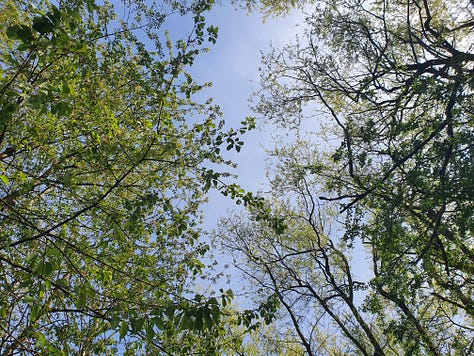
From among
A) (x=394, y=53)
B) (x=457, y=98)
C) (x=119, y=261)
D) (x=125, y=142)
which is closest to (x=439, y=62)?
(x=394, y=53)

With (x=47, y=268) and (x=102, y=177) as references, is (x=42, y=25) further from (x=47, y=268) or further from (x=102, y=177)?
(x=102, y=177)

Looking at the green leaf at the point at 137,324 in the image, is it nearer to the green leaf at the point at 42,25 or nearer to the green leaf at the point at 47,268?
the green leaf at the point at 47,268

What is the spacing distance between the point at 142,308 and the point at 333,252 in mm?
11229

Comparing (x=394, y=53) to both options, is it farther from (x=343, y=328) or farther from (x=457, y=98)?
(x=343, y=328)

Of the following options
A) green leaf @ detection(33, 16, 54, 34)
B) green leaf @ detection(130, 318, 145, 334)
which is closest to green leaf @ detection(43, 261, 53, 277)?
green leaf @ detection(130, 318, 145, 334)

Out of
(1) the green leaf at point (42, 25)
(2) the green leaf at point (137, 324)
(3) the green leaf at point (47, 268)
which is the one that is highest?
(1) the green leaf at point (42, 25)

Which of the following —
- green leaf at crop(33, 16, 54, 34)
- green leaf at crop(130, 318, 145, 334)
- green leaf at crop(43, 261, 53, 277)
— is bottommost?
green leaf at crop(130, 318, 145, 334)

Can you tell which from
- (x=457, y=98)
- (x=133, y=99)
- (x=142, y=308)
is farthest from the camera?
(x=457, y=98)

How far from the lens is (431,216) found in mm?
8211

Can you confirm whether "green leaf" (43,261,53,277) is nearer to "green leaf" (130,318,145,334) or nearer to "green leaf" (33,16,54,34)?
"green leaf" (130,318,145,334)

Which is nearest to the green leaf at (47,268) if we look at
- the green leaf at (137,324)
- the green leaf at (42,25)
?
the green leaf at (137,324)

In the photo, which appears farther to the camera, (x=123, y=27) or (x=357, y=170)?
(x=357, y=170)

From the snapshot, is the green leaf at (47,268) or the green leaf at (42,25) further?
the green leaf at (47,268)

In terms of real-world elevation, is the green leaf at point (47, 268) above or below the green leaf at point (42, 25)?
below
